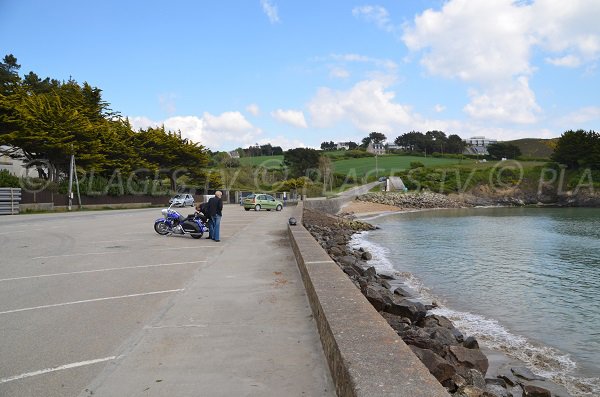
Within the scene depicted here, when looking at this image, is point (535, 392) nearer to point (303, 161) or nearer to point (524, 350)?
point (524, 350)

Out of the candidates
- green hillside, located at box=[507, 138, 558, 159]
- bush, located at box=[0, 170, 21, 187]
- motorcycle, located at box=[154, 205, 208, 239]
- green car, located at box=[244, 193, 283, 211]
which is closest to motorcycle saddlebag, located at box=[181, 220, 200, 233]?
motorcycle, located at box=[154, 205, 208, 239]

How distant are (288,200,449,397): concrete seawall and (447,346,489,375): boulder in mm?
1912

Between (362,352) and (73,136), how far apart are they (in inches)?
1752

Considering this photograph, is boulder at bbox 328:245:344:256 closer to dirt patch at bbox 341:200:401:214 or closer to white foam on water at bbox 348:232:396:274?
white foam on water at bbox 348:232:396:274

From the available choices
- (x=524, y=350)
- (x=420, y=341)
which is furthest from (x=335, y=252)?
(x=420, y=341)

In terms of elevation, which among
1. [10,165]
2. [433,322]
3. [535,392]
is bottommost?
[535,392]

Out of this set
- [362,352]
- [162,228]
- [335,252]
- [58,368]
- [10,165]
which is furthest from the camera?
[10,165]

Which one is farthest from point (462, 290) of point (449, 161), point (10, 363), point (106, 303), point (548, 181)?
point (449, 161)

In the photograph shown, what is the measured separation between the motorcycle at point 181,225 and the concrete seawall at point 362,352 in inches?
451

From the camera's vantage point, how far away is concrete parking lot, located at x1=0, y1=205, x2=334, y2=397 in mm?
4582

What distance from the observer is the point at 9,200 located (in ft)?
114

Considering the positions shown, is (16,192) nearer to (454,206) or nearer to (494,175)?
(454,206)

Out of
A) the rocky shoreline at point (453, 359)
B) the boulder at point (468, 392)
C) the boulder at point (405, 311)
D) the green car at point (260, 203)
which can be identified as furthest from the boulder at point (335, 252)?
the green car at point (260, 203)

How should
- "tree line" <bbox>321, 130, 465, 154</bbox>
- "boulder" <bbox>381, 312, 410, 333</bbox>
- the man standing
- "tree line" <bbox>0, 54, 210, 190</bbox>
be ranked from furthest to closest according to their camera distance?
"tree line" <bbox>321, 130, 465, 154</bbox> → "tree line" <bbox>0, 54, 210, 190</bbox> → the man standing → "boulder" <bbox>381, 312, 410, 333</bbox>
